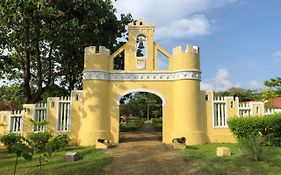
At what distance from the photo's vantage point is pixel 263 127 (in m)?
15.0

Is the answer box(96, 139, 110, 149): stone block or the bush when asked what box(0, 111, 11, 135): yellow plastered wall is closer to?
box(96, 139, 110, 149): stone block

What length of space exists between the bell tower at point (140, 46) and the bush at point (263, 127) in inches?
230

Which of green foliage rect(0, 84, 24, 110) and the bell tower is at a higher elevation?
the bell tower

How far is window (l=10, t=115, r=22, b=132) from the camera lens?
16281 millimetres

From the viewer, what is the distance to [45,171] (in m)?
9.61

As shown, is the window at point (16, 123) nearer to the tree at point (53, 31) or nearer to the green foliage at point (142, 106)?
the tree at point (53, 31)

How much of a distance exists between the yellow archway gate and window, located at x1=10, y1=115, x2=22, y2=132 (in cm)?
335

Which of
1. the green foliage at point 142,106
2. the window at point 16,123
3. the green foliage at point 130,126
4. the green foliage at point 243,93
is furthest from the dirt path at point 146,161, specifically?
the green foliage at point 243,93

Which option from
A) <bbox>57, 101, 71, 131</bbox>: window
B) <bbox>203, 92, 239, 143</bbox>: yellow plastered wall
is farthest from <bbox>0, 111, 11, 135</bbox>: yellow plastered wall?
<bbox>203, 92, 239, 143</bbox>: yellow plastered wall

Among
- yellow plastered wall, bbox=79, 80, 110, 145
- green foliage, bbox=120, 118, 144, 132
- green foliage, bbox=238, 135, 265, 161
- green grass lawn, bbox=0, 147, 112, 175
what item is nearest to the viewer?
green grass lawn, bbox=0, 147, 112, 175

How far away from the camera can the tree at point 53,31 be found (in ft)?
53.5

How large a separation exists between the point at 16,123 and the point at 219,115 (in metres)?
11.3

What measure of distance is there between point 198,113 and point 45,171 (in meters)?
9.38

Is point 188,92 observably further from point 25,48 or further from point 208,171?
point 25,48
